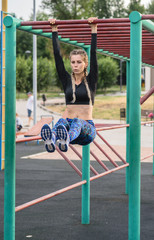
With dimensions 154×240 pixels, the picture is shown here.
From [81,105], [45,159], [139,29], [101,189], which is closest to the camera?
[81,105]

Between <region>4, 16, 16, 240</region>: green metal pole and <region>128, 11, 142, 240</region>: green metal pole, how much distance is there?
3.74ft

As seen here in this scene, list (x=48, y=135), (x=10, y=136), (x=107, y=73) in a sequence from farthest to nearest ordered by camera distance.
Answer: (x=107, y=73) < (x=10, y=136) < (x=48, y=135)

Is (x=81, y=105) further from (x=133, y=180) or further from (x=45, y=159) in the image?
(x=45, y=159)

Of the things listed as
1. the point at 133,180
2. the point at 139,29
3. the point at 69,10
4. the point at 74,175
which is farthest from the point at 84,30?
the point at 69,10

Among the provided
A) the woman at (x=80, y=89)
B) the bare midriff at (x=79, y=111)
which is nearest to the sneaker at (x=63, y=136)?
the woman at (x=80, y=89)

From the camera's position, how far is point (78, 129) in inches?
141

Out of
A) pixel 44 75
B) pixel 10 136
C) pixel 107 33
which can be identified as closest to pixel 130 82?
pixel 107 33

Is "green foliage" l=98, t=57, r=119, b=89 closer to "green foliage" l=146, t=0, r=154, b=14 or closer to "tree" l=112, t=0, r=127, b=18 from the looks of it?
"tree" l=112, t=0, r=127, b=18

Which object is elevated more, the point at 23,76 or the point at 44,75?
the point at 44,75

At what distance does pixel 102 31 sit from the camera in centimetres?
458

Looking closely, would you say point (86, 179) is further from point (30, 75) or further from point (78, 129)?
point (30, 75)

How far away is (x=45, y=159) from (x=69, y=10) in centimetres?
5013

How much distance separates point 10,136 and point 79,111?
630 millimetres

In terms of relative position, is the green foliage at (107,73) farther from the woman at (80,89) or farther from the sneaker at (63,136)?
the sneaker at (63,136)
